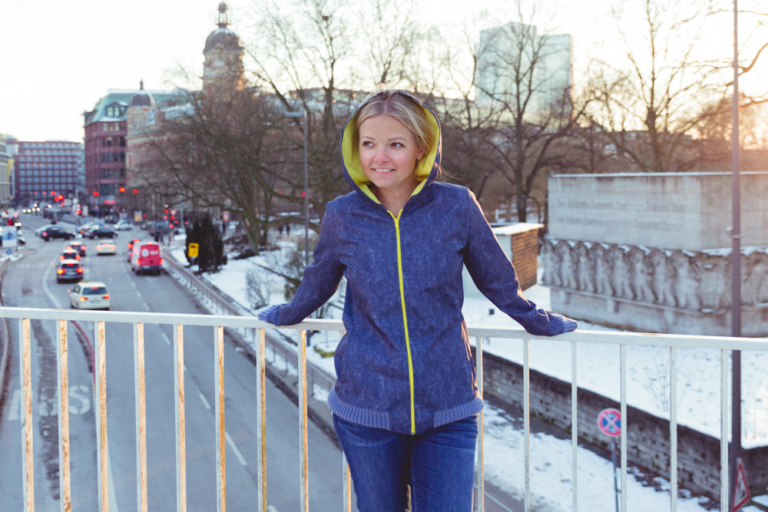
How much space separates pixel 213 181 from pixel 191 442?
71.5 ft

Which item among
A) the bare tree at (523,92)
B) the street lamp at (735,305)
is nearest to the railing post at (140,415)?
the street lamp at (735,305)

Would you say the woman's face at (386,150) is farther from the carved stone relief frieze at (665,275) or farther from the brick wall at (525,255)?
the brick wall at (525,255)

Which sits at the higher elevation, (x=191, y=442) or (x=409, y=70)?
(x=409, y=70)

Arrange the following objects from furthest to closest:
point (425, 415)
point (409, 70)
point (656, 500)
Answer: point (409, 70)
point (656, 500)
point (425, 415)

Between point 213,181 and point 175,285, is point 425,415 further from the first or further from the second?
point 175,285

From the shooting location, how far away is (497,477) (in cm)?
1312

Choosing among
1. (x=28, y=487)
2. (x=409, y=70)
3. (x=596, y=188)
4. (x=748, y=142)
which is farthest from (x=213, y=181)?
(x=28, y=487)

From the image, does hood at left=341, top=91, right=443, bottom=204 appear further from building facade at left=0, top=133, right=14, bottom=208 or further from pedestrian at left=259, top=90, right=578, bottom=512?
building facade at left=0, top=133, right=14, bottom=208

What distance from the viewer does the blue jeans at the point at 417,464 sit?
7.19 ft

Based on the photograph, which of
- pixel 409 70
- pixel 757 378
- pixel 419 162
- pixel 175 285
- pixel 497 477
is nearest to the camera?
pixel 419 162

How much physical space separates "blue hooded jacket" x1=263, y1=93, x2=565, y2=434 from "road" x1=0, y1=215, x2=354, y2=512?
5465 millimetres

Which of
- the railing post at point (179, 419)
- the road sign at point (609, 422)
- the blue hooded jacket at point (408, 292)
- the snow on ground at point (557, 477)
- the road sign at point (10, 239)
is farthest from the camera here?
the road sign at point (10, 239)

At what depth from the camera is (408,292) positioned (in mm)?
2129

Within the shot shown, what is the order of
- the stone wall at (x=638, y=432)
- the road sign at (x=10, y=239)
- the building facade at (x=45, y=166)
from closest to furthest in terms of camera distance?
the stone wall at (x=638, y=432), the road sign at (x=10, y=239), the building facade at (x=45, y=166)
